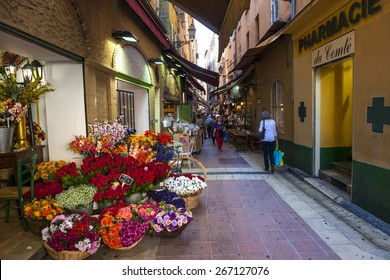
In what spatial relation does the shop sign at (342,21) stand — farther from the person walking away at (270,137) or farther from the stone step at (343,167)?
the stone step at (343,167)

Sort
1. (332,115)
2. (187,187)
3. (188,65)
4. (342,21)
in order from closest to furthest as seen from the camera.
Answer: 1. (187,187)
2. (342,21)
3. (332,115)
4. (188,65)

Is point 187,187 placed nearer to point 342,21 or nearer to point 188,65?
point 342,21

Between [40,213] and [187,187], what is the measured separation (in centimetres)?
243

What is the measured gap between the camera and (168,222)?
3930mm

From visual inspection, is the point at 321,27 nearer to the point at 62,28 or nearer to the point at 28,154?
the point at 62,28

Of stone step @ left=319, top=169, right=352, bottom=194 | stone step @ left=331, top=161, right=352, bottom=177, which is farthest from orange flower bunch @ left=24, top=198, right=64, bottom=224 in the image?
stone step @ left=331, top=161, right=352, bottom=177

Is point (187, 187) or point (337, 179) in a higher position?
point (187, 187)

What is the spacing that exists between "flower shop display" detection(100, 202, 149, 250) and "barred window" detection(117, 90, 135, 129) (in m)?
5.15

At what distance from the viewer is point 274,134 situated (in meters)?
8.62

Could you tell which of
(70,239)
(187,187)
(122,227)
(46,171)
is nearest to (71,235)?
(70,239)

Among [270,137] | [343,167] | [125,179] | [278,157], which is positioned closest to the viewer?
[125,179]

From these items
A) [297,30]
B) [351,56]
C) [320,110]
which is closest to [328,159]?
[320,110]

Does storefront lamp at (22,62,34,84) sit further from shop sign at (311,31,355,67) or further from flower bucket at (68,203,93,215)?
shop sign at (311,31,355,67)

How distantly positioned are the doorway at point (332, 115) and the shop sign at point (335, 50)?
0.36m
